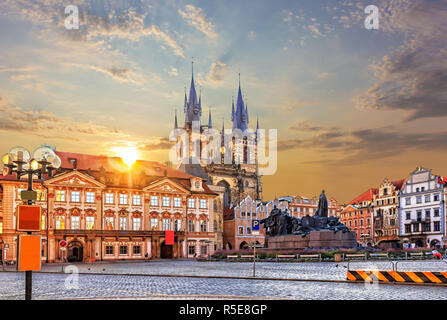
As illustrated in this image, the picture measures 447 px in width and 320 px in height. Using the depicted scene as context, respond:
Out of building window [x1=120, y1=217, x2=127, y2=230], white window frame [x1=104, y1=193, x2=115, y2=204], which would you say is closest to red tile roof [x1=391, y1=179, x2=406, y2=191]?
building window [x1=120, y1=217, x2=127, y2=230]

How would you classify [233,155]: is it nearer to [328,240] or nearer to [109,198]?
[109,198]

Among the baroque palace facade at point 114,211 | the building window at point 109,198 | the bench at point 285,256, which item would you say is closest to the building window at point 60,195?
the baroque palace facade at point 114,211

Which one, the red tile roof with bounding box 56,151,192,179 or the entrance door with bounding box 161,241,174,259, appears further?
the entrance door with bounding box 161,241,174,259

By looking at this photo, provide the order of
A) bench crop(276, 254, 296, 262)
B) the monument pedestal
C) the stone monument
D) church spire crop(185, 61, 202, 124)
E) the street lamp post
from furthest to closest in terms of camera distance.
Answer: church spire crop(185, 61, 202, 124)
the stone monument
the monument pedestal
bench crop(276, 254, 296, 262)
the street lamp post

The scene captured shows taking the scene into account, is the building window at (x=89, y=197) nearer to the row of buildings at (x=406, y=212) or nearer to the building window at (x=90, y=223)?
the building window at (x=90, y=223)

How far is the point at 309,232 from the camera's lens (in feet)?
140

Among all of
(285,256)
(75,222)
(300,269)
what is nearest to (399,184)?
(75,222)

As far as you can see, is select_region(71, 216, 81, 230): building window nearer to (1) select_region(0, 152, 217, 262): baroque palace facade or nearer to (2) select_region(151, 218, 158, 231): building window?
(1) select_region(0, 152, 217, 262): baroque palace facade

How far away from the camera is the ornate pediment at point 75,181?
208 ft

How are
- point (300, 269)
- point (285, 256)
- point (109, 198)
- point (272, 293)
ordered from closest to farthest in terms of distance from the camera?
point (272, 293) → point (300, 269) → point (285, 256) → point (109, 198)

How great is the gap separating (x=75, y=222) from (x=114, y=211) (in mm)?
4979

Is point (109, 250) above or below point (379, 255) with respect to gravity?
below

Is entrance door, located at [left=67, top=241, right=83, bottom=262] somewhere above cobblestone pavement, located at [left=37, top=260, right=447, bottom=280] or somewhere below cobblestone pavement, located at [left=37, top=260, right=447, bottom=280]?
below

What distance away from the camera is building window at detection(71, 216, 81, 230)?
64.6 metres
